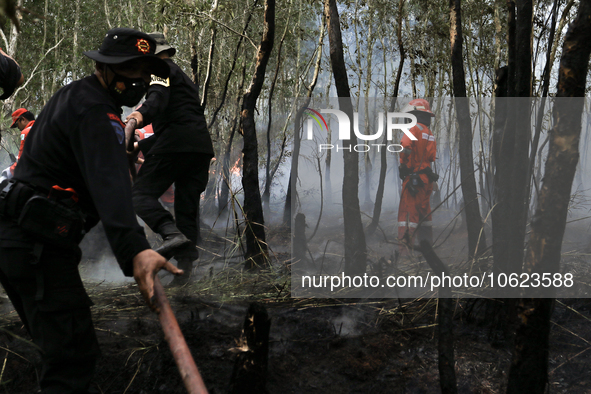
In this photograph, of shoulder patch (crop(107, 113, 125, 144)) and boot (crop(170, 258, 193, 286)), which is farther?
boot (crop(170, 258, 193, 286))

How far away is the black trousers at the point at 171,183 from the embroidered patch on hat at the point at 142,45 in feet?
5.00

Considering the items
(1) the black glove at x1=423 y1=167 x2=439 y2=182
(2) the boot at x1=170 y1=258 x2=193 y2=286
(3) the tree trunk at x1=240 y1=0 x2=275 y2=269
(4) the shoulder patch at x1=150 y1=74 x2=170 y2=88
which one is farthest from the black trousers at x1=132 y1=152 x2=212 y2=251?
(1) the black glove at x1=423 y1=167 x2=439 y2=182

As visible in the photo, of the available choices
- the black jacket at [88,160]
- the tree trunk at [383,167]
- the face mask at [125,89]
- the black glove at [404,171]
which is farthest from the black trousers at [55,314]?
the black glove at [404,171]

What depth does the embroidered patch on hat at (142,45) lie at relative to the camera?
79.8 inches

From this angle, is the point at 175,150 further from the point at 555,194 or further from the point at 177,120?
the point at 555,194

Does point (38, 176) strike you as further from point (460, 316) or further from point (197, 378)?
point (460, 316)

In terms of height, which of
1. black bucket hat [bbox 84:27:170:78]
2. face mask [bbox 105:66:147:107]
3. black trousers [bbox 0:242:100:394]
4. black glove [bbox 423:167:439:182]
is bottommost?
black trousers [bbox 0:242:100:394]

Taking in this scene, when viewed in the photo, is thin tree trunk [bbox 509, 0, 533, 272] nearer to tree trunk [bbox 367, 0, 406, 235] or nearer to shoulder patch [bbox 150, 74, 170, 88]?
tree trunk [bbox 367, 0, 406, 235]

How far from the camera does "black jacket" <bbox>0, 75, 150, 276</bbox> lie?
66.1 inches

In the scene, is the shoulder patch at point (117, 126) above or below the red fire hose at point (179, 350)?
above

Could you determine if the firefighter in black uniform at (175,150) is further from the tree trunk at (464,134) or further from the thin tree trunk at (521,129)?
the thin tree trunk at (521,129)

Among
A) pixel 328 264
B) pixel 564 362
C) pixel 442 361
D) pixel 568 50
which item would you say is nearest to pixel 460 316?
pixel 564 362

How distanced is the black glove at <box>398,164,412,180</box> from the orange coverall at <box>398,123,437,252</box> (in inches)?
1.2

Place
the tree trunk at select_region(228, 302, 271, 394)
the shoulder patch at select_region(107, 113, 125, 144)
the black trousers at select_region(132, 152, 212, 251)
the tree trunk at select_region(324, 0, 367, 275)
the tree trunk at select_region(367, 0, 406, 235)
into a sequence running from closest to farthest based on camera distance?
the shoulder patch at select_region(107, 113, 125, 144) → the tree trunk at select_region(228, 302, 271, 394) → the black trousers at select_region(132, 152, 212, 251) → the tree trunk at select_region(324, 0, 367, 275) → the tree trunk at select_region(367, 0, 406, 235)
